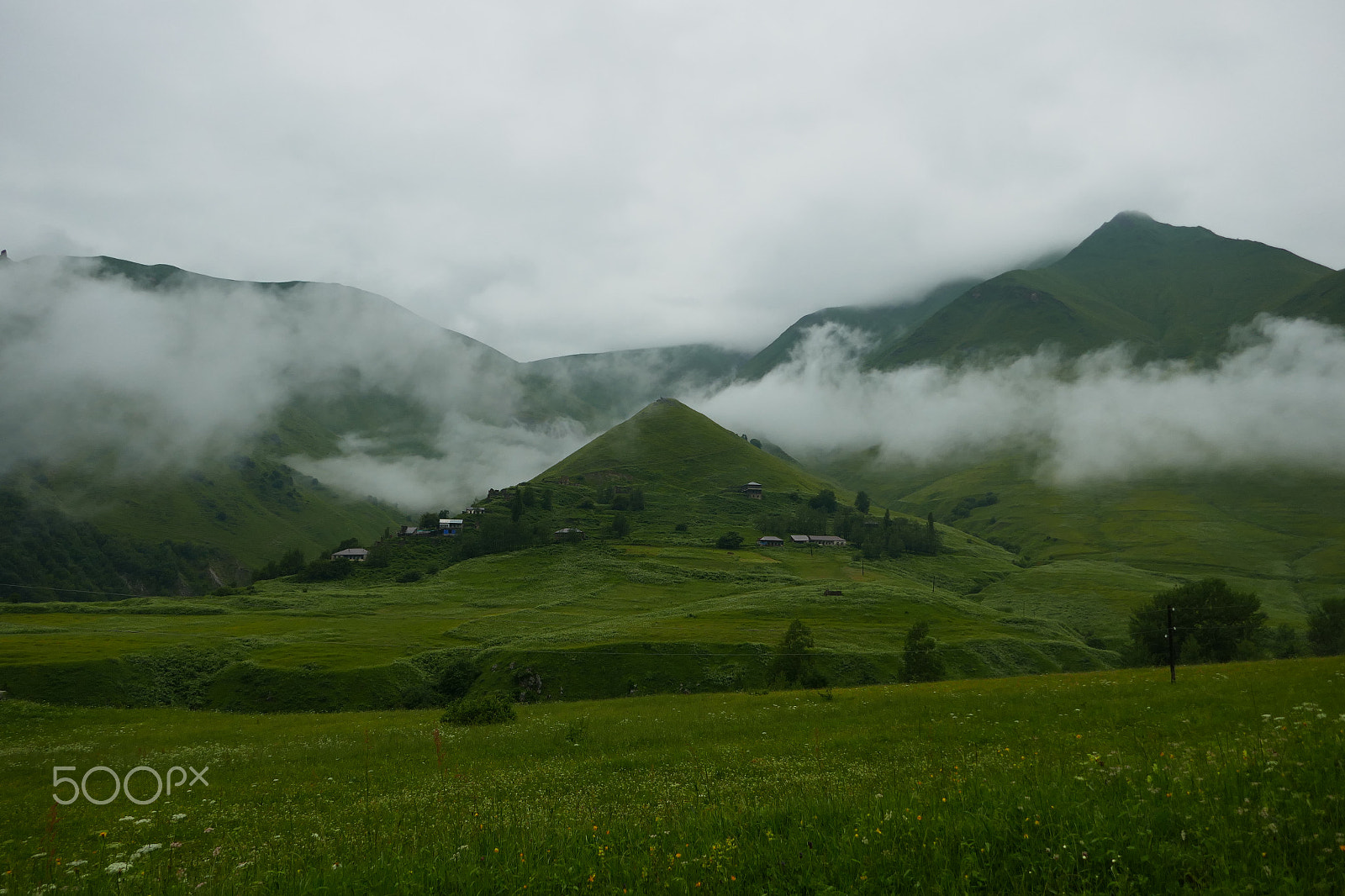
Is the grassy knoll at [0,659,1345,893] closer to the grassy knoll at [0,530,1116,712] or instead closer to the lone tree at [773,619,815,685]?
the lone tree at [773,619,815,685]

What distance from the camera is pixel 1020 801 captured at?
826cm

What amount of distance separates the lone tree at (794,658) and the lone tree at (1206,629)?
4702cm

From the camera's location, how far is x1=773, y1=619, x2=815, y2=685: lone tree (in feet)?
286

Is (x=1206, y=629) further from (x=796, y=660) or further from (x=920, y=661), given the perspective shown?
(x=796, y=660)

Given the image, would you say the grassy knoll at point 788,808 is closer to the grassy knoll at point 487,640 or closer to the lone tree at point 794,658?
the lone tree at point 794,658

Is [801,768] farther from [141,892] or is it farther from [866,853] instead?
[141,892]

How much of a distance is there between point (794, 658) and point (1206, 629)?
59.7 meters

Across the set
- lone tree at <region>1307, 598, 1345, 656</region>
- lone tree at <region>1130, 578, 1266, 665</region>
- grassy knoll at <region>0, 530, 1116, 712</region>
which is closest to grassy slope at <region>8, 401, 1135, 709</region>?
grassy knoll at <region>0, 530, 1116, 712</region>

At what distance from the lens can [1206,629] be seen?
95.1 metres

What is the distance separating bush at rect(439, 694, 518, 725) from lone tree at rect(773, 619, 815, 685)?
53142mm

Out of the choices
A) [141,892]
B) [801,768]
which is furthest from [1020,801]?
[141,892]

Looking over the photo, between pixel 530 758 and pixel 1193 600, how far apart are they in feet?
393

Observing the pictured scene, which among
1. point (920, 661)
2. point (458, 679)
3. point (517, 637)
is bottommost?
point (458, 679)

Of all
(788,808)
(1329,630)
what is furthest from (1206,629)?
(788,808)
